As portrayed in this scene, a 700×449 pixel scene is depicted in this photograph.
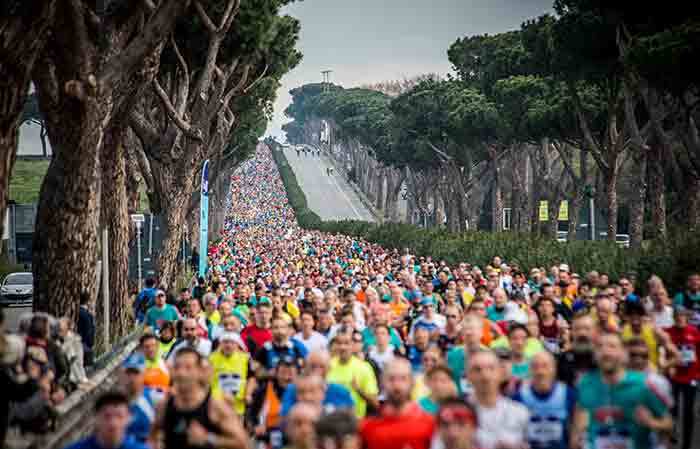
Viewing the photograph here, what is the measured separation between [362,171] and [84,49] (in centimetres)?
10658

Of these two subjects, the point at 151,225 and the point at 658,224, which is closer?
the point at 151,225

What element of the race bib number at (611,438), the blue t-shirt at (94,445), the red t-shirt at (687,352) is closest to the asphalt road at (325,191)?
the red t-shirt at (687,352)

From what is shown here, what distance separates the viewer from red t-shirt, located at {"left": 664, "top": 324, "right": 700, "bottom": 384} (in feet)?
39.6

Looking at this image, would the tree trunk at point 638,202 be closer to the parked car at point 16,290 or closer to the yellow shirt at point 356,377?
the parked car at point 16,290

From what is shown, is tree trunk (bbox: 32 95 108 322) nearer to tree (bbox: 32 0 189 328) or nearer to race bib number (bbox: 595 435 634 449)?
tree (bbox: 32 0 189 328)

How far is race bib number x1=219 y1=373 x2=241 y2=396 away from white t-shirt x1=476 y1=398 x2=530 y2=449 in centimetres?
419

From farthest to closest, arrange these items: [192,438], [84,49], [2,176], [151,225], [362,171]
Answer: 1. [362,171]
2. [151,225]
3. [84,49]
4. [2,176]
5. [192,438]

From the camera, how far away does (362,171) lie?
124 m

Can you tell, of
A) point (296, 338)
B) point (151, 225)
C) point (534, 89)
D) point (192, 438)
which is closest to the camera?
point (192, 438)

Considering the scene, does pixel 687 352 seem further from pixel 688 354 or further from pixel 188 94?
pixel 188 94

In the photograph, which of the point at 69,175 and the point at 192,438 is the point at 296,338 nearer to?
the point at 192,438

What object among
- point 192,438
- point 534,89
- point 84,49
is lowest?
point 192,438

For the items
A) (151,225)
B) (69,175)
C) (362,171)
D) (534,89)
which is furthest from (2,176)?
(362,171)

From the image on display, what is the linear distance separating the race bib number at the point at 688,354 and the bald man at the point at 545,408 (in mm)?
4436
